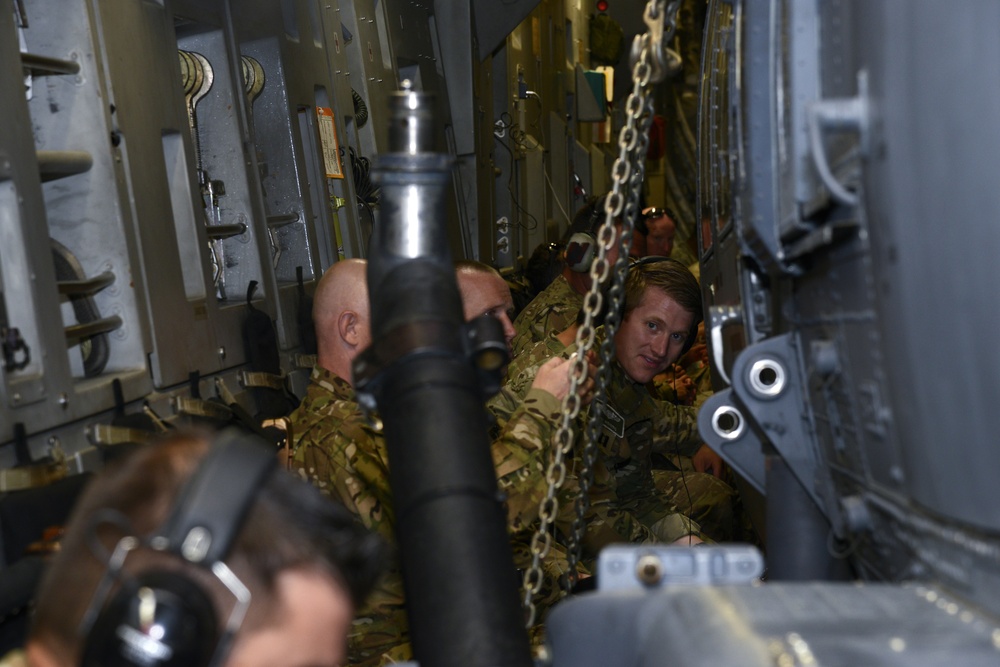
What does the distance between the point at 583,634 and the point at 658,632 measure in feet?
0.86

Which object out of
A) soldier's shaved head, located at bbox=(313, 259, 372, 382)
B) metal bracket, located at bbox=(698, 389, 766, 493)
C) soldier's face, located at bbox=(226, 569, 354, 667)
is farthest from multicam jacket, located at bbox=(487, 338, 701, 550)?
soldier's face, located at bbox=(226, 569, 354, 667)

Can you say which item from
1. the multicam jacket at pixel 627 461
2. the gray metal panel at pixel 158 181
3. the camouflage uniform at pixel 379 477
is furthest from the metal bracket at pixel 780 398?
the multicam jacket at pixel 627 461

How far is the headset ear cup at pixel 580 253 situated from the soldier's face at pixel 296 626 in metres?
4.78

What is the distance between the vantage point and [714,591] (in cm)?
161

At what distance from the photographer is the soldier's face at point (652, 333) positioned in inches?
198

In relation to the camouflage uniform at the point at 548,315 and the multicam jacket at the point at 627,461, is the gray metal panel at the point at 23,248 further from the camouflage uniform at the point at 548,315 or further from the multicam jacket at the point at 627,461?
the camouflage uniform at the point at 548,315

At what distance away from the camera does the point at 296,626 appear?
1.32 metres

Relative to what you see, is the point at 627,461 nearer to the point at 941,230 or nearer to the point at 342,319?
the point at 342,319

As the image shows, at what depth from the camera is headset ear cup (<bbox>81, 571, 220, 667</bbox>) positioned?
120 cm

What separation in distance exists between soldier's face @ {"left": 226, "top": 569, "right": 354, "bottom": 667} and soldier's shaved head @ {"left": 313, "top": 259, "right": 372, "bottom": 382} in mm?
2416

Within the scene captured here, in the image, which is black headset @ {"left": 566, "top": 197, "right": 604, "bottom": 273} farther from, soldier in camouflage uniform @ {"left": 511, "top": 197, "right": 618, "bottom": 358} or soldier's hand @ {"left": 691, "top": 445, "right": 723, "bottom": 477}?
soldier's hand @ {"left": 691, "top": 445, "right": 723, "bottom": 477}

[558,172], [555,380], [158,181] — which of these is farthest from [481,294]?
[558,172]

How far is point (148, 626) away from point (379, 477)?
2203 mm

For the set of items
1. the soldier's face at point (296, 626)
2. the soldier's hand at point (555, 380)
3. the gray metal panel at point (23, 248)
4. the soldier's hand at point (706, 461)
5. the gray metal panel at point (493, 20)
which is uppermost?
the gray metal panel at point (493, 20)
